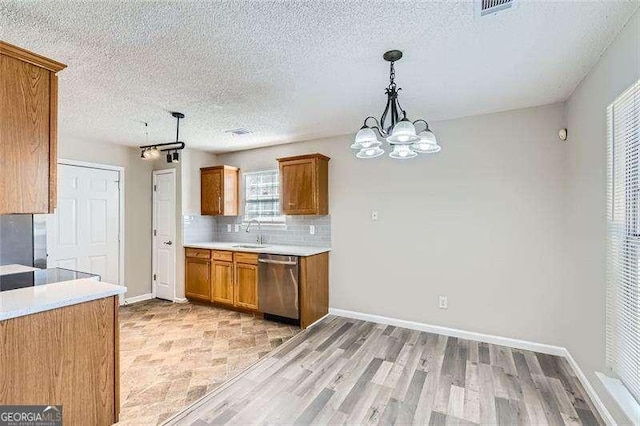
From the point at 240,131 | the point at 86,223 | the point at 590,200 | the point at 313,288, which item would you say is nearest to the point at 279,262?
the point at 313,288

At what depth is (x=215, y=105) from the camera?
9.92 feet

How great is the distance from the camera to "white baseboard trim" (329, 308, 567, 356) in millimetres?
3004

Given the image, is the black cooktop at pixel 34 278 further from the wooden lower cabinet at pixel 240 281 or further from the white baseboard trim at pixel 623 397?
the white baseboard trim at pixel 623 397

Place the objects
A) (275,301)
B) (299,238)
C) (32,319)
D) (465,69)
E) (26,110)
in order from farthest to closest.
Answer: (299,238) < (275,301) < (465,69) < (26,110) < (32,319)

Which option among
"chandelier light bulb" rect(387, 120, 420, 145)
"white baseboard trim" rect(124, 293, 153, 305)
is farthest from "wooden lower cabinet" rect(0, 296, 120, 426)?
"white baseboard trim" rect(124, 293, 153, 305)

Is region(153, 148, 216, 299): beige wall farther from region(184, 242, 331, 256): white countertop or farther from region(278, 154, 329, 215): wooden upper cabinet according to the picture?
region(278, 154, 329, 215): wooden upper cabinet

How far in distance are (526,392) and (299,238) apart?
3076 millimetres

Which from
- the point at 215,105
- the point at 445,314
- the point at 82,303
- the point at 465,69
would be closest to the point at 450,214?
the point at 445,314

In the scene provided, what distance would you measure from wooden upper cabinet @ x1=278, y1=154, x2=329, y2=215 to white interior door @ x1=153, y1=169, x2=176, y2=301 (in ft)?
6.31

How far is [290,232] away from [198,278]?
1.59 meters

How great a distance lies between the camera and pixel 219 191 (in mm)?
4867

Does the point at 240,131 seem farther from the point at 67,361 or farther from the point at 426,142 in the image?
the point at 67,361

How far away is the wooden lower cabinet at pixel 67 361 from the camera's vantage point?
151 cm

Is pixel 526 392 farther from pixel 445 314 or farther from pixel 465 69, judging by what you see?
pixel 465 69
